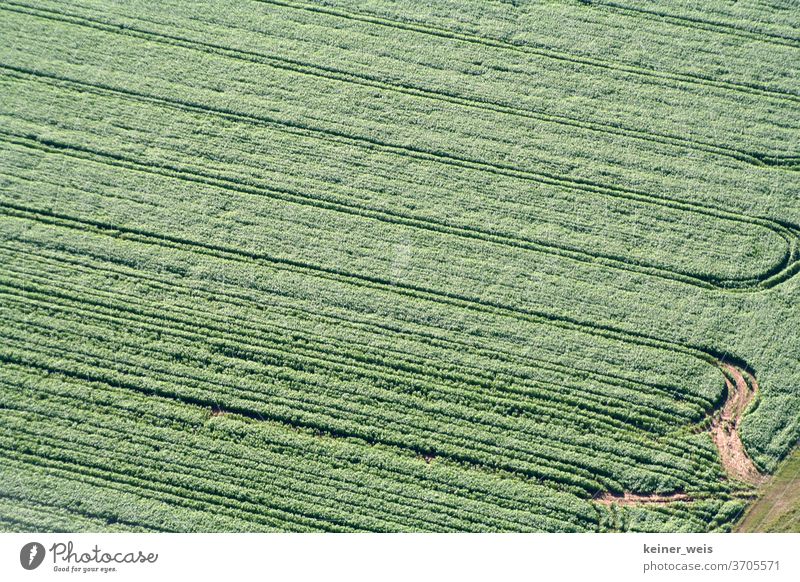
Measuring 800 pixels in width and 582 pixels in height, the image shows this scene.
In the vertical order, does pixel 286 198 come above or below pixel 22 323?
above

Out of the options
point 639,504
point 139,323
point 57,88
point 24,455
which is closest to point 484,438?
point 639,504

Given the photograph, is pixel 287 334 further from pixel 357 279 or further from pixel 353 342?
pixel 357 279

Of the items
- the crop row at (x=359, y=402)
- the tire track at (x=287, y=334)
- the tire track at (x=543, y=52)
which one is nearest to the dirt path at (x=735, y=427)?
the tire track at (x=287, y=334)

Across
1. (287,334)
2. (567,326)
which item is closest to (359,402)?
(287,334)
